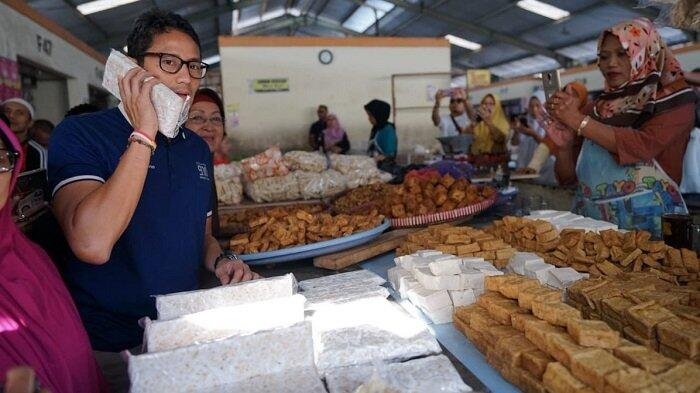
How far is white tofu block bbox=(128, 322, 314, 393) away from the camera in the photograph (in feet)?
3.34

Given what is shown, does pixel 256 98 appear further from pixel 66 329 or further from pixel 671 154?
pixel 66 329

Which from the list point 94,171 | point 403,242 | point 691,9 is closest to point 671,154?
point 691,9

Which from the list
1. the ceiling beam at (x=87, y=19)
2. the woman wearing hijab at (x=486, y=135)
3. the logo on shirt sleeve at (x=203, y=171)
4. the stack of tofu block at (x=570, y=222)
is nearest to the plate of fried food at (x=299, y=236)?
the logo on shirt sleeve at (x=203, y=171)

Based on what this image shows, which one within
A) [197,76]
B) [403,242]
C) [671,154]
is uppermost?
[197,76]

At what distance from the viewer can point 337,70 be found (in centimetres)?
849

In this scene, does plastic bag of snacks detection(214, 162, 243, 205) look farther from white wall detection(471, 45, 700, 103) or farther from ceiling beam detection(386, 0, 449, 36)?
ceiling beam detection(386, 0, 449, 36)

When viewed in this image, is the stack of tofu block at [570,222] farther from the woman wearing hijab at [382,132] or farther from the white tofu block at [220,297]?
the woman wearing hijab at [382,132]

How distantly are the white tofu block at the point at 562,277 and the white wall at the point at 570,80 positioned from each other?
9276 mm

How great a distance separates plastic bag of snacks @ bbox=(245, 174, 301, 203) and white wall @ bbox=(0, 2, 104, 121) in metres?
4.07

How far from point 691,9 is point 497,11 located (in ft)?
42.1

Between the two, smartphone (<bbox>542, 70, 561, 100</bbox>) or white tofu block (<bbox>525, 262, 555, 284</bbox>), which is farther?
smartphone (<bbox>542, 70, 561, 100</bbox>)

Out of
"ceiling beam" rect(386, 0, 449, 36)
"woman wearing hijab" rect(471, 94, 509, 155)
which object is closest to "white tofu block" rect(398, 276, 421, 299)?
"woman wearing hijab" rect(471, 94, 509, 155)

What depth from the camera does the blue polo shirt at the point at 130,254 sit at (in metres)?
1.56

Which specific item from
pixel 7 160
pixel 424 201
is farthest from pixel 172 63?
pixel 424 201
